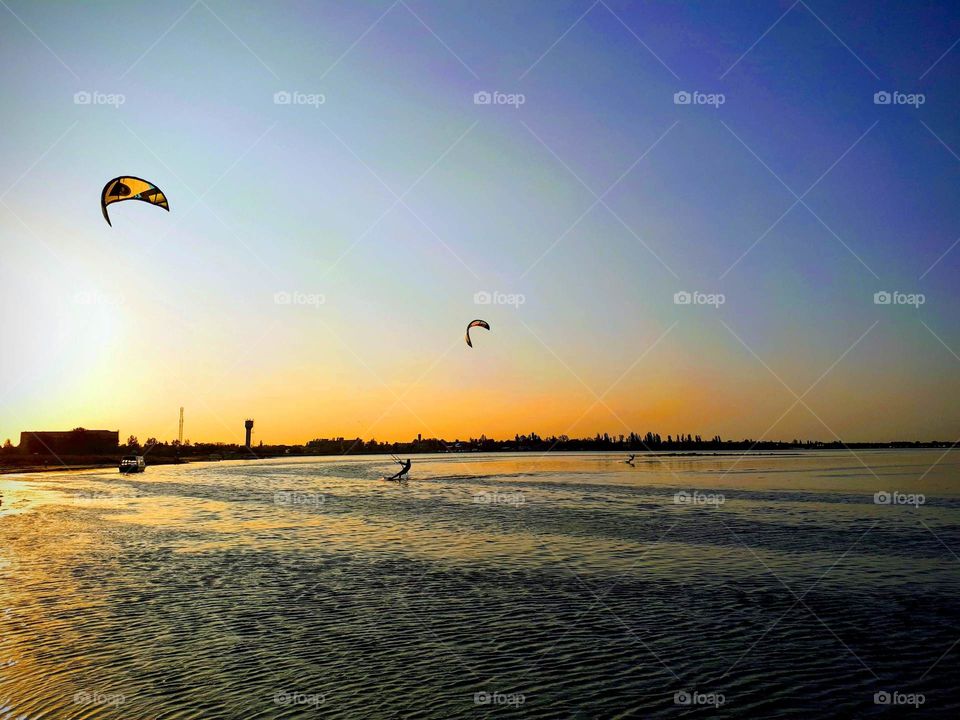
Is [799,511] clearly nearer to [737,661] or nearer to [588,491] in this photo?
[588,491]

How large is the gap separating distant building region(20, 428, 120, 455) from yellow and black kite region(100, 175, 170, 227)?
151 m

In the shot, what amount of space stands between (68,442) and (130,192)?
152 m

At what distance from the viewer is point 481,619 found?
14969 millimetres

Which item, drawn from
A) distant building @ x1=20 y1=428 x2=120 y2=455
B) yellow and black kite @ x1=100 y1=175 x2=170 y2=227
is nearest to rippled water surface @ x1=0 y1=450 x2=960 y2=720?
yellow and black kite @ x1=100 y1=175 x2=170 y2=227

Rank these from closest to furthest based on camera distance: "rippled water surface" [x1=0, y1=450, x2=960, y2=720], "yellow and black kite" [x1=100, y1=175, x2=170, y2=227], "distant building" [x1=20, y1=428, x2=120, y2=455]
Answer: "rippled water surface" [x1=0, y1=450, x2=960, y2=720] < "yellow and black kite" [x1=100, y1=175, x2=170, y2=227] < "distant building" [x1=20, y1=428, x2=120, y2=455]

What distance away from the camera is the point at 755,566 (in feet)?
69.9

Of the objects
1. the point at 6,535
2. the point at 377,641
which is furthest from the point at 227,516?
the point at 377,641

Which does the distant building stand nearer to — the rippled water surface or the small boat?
the small boat

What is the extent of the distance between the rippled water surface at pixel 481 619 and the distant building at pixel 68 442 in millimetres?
139948

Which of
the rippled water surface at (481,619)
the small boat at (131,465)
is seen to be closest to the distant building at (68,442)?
the small boat at (131,465)

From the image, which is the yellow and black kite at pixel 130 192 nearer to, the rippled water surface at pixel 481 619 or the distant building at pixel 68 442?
the rippled water surface at pixel 481 619

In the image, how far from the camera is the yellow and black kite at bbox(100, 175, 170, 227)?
25391 mm

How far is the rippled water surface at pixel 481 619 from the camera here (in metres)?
10.4

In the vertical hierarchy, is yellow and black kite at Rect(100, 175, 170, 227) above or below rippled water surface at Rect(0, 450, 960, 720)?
above
